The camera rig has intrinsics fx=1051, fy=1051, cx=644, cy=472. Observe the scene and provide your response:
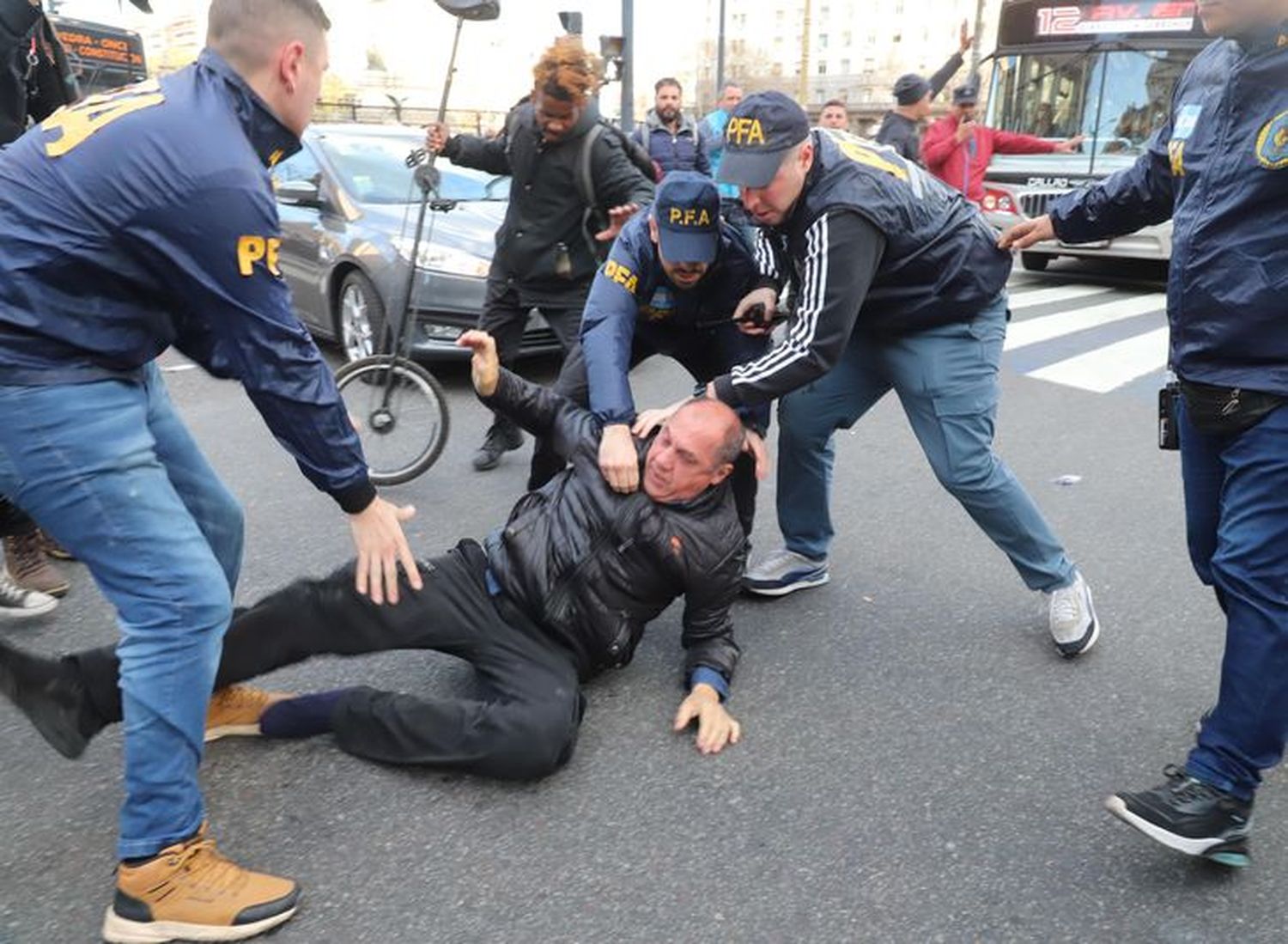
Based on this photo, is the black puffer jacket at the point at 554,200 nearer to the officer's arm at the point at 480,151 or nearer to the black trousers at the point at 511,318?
the black trousers at the point at 511,318

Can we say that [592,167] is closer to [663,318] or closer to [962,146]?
[663,318]

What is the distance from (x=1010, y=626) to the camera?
10.9 ft

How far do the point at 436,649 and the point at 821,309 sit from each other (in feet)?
4.28

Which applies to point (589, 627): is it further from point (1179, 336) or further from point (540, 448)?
point (1179, 336)

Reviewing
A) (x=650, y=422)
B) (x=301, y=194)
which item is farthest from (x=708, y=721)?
(x=301, y=194)

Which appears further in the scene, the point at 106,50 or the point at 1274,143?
the point at 106,50

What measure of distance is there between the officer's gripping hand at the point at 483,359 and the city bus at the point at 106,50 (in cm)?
1595

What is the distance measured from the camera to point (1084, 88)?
10422 millimetres

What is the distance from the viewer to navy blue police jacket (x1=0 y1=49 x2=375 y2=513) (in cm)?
174

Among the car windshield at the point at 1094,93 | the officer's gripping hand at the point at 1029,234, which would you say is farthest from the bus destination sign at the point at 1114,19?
the officer's gripping hand at the point at 1029,234

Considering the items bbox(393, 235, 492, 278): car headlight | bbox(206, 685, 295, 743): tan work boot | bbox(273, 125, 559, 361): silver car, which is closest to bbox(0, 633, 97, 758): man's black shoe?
bbox(206, 685, 295, 743): tan work boot

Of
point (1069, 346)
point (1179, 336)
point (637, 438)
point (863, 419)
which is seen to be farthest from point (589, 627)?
point (1069, 346)

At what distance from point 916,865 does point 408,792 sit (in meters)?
1.14

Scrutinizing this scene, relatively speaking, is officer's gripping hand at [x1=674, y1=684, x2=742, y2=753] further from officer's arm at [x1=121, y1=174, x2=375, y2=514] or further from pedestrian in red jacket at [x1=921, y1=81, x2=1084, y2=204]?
pedestrian in red jacket at [x1=921, y1=81, x2=1084, y2=204]
